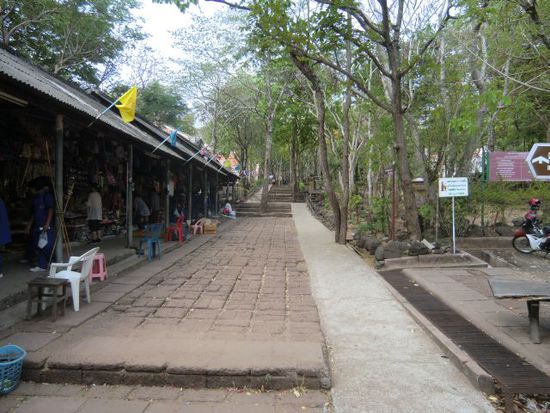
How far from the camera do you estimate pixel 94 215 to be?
1027 centimetres

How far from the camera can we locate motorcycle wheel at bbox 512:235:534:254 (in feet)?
34.6

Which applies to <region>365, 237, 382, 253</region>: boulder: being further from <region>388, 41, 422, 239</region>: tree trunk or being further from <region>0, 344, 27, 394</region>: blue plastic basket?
<region>0, 344, 27, 394</region>: blue plastic basket

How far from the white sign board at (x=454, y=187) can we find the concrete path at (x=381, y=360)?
3.62 meters

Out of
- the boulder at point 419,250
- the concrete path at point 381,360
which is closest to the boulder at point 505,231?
the boulder at point 419,250

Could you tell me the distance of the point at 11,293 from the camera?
548 centimetres

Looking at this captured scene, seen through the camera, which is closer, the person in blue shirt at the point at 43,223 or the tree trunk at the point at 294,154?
the person in blue shirt at the point at 43,223

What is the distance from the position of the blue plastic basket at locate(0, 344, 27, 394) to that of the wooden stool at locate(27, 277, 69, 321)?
1207 millimetres

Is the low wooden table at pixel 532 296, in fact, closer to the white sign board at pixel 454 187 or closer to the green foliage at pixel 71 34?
the white sign board at pixel 454 187

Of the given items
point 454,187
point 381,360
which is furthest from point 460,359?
point 454,187

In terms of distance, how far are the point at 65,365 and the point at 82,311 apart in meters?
1.69

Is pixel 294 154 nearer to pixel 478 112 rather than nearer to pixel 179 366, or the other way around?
pixel 478 112

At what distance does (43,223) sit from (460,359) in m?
6.51

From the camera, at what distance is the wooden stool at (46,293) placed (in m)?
4.94

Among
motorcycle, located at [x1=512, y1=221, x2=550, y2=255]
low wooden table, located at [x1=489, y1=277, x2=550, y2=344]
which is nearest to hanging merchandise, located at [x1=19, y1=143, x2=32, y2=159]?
low wooden table, located at [x1=489, y1=277, x2=550, y2=344]
